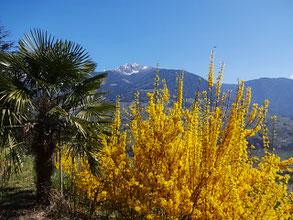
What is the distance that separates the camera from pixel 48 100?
4.98 metres

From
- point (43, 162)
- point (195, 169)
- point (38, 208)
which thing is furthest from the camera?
point (43, 162)

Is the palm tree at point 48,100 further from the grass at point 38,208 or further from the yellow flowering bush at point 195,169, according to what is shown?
the yellow flowering bush at point 195,169

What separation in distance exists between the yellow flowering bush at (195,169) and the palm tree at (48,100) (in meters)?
1.64

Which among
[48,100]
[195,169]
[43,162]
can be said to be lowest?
[43,162]

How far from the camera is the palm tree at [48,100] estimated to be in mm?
4746

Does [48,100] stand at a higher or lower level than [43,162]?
higher

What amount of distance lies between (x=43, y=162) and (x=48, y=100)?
1.51 meters

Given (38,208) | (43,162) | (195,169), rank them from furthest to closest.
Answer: (43,162), (38,208), (195,169)

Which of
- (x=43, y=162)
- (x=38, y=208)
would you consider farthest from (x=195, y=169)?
(x=38, y=208)

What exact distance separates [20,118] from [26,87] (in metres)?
0.97

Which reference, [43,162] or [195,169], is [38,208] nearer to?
[43,162]

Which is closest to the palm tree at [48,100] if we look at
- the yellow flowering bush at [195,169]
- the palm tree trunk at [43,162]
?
the palm tree trunk at [43,162]

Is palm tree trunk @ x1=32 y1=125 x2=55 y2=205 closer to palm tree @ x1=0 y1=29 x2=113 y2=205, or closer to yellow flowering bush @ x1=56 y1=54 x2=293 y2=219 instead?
palm tree @ x1=0 y1=29 x2=113 y2=205

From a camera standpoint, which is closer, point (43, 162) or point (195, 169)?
point (195, 169)
